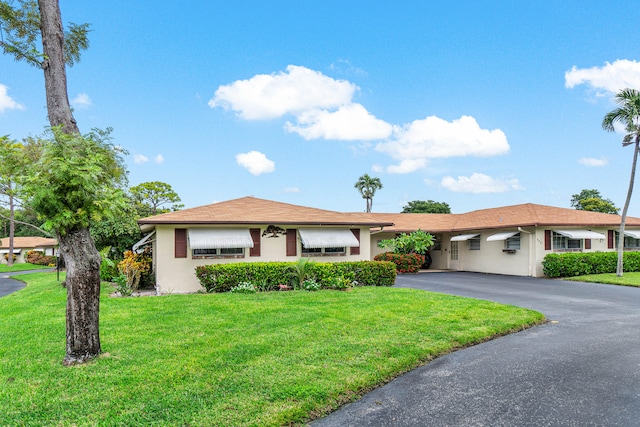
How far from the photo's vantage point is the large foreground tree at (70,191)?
515 cm

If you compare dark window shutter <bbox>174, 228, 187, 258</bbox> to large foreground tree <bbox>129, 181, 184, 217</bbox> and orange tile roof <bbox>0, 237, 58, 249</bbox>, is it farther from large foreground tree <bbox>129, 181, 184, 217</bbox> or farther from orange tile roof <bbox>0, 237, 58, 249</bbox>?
orange tile roof <bbox>0, 237, 58, 249</bbox>

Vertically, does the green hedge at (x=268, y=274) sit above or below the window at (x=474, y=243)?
below

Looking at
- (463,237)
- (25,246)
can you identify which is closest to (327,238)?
(463,237)

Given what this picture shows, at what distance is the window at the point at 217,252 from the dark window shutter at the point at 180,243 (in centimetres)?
32

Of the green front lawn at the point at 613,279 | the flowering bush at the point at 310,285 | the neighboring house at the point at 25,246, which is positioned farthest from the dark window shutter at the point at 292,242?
the neighboring house at the point at 25,246

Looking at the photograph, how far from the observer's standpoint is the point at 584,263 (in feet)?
61.7

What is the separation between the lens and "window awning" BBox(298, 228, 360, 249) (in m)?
14.8

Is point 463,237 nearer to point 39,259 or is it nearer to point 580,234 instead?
point 580,234

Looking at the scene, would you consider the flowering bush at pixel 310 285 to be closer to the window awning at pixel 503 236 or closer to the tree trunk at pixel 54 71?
the tree trunk at pixel 54 71

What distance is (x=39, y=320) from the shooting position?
8.63 meters

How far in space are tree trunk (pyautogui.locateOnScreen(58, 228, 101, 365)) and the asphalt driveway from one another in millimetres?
3888

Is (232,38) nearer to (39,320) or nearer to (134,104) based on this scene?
(134,104)

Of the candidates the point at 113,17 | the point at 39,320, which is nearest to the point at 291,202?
the point at 113,17

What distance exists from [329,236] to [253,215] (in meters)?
3.23
